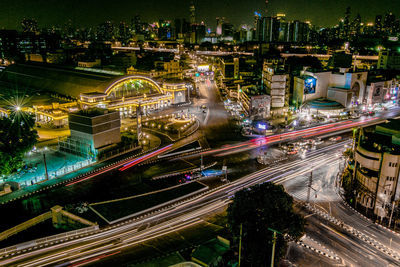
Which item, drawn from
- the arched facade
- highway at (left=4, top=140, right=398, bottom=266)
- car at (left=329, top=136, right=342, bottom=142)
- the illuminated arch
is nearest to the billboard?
car at (left=329, top=136, right=342, bottom=142)

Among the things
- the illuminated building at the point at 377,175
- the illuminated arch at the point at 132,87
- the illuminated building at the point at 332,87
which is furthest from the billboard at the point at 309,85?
the illuminated building at the point at 377,175

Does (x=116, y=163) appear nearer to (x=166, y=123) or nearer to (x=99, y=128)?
(x=99, y=128)

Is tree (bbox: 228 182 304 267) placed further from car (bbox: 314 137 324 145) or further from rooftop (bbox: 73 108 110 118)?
rooftop (bbox: 73 108 110 118)

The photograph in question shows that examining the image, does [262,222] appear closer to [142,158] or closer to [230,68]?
[142,158]

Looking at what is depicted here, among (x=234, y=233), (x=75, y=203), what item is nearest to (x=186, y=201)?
(x=234, y=233)

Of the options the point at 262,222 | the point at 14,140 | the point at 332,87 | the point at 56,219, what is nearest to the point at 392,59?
the point at 332,87

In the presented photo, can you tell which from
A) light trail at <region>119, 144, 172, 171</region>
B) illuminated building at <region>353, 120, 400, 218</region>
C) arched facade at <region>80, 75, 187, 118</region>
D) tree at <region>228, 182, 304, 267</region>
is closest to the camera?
tree at <region>228, 182, 304, 267</region>

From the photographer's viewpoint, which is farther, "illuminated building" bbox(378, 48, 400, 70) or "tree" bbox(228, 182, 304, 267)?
"illuminated building" bbox(378, 48, 400, 70)

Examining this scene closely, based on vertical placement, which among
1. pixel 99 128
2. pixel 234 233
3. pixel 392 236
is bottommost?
pixel 392 236
